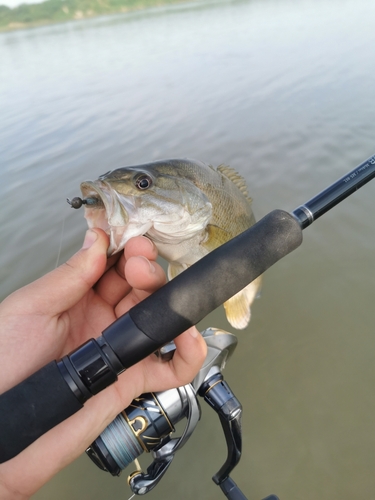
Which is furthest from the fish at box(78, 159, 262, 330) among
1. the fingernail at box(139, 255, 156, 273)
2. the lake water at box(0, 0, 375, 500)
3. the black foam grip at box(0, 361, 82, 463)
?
the lake water at box(0, 0, 375, 500)

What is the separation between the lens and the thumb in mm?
1384

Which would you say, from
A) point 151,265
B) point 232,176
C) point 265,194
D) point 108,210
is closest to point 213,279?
point 151,265

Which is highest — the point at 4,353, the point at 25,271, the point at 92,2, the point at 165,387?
the point at 92,2

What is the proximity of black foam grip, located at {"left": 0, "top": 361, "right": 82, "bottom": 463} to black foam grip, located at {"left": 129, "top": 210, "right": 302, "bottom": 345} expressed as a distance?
11.1 inches

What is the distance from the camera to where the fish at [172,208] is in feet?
4.80

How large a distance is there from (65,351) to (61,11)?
229 ft

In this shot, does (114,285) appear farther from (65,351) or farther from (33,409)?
(33,409)

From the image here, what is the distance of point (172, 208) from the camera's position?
1.60 m

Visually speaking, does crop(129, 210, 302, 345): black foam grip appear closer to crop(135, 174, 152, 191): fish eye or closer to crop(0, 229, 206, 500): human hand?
crop(0, 229, 206, 500): human hand

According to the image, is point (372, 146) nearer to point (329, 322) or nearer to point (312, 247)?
point (312, 247)

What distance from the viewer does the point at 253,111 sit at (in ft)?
20.8

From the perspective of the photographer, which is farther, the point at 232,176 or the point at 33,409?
the point at 232,176

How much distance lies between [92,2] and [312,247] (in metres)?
71.7

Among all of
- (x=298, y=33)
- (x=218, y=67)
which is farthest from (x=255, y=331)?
(x=298, y=33)
